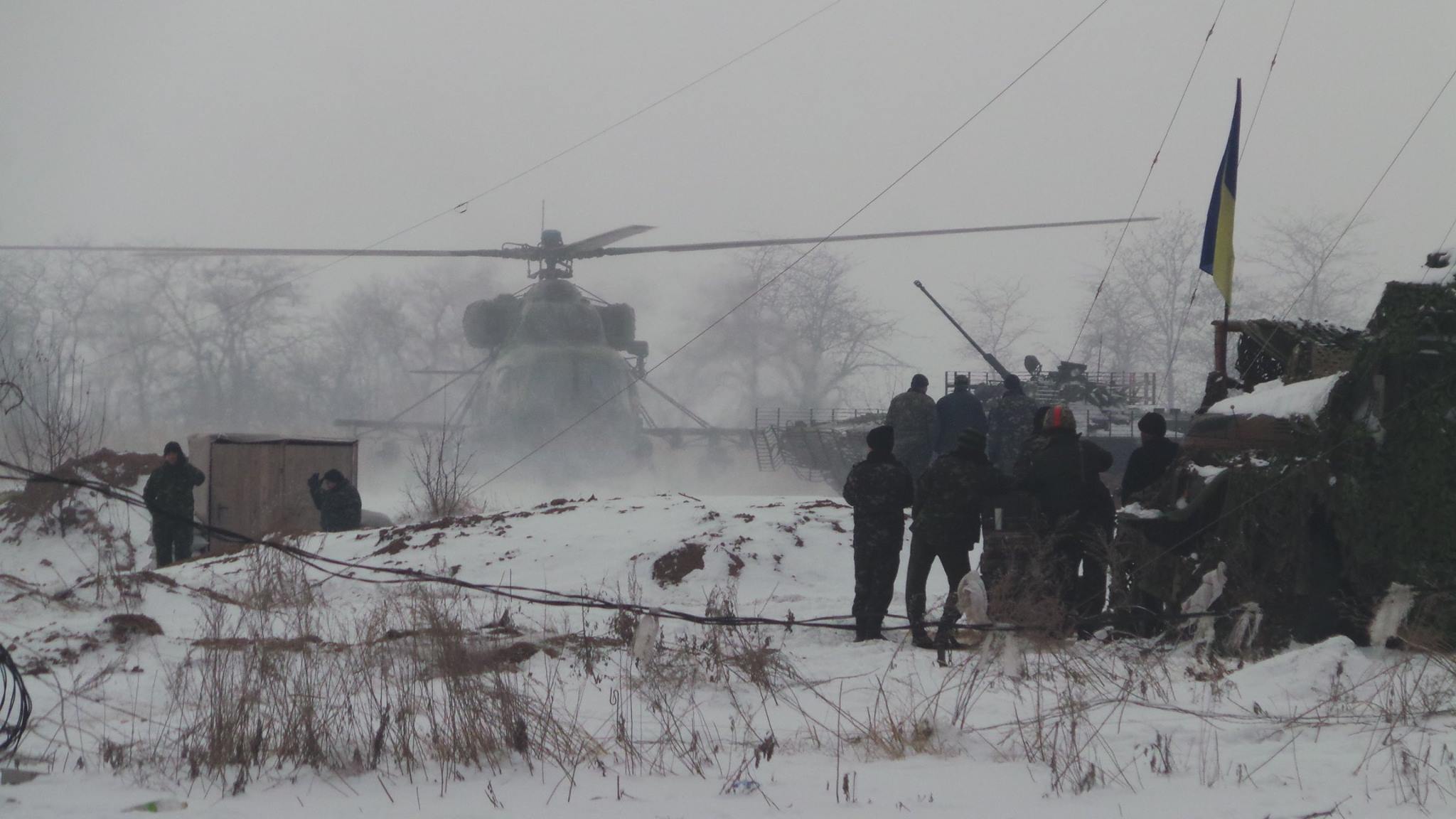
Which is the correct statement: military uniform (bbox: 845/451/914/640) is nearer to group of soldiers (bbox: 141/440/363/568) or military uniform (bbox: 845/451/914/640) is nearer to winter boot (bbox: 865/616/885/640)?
winter boot (bbox: 865/616/885/640)

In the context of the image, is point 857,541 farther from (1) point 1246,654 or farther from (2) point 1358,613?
(2) point 1358,613

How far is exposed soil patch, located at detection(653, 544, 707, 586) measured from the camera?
11.3 m

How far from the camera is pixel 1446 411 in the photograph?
6.11m

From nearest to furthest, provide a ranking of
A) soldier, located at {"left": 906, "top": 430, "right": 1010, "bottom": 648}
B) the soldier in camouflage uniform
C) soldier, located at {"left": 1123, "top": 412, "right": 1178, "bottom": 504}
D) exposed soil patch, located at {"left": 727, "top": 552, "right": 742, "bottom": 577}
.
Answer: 1. the soldier in camouflage uniform
2. soldier, located at {"left": 906, "top": 430, "right": 1010, "bottom": 648}
3. soldier, located at {"left": 1123, "top": 412, "right": 1178, "bottom": 504}
4. exposed soil patch, located at {"left": 727, "top": 552, "right": 742, "bottom": 577}

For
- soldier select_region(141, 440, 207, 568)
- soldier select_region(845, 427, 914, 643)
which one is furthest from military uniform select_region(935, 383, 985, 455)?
soldier select_region(141, 440, 207, 568)

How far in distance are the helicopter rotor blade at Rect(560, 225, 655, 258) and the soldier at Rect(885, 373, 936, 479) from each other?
47.5 feet

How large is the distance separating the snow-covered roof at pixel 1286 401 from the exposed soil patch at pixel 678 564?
5.06 metres

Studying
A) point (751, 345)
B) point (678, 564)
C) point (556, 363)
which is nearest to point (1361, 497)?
point (678, 564)

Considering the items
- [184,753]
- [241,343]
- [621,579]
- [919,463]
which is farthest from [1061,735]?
[241,343]

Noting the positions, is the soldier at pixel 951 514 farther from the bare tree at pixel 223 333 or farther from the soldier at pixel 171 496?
the bare tree at pixel 223 333

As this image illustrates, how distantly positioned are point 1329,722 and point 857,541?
3454mm

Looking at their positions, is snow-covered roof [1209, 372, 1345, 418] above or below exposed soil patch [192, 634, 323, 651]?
above

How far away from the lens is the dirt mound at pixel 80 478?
16.3 metres

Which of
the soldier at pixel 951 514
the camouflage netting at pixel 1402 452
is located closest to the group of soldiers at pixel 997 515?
the soldier at pixel 951 514
